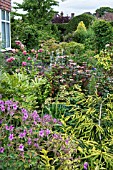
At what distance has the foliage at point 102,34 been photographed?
11625 millimetres

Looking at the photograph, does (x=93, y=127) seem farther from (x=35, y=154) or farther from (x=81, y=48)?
(x=81, y=48)

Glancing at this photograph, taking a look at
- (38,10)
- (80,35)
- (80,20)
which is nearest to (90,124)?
(80,35)

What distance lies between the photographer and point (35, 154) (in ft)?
7.79

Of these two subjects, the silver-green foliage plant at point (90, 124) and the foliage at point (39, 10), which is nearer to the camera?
the silver-green foliage plant at point (90, 124)

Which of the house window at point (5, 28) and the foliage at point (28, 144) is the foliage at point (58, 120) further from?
the house window at point (5, 28)

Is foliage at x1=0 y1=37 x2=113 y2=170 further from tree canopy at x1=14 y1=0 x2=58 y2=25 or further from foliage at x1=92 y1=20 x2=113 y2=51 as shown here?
tree canopy at x1=14 y1=0 x2=58 y2=25

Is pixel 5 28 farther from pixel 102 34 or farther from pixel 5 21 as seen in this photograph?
pixel 102 34

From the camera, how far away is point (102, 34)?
1173 centimetres

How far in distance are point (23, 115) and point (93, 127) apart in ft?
4.11

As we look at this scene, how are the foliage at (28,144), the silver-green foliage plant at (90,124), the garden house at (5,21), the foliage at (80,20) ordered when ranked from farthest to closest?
the foliage at (80,20), the garden house at (5,21), the silver-green foliage plant at (90,124), the foliage at (28,144)

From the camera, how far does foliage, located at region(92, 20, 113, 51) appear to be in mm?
11625

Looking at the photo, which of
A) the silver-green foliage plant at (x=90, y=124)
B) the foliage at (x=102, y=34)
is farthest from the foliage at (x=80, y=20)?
the silver-green foliage plant at (x=90, y=124)

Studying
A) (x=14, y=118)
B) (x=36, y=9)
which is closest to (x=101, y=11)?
(x=36, y=9)

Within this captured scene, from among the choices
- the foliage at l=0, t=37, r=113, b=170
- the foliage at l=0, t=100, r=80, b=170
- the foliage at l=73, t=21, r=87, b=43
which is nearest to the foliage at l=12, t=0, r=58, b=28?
the foliage at l=73, t=21, r=87, b=43
